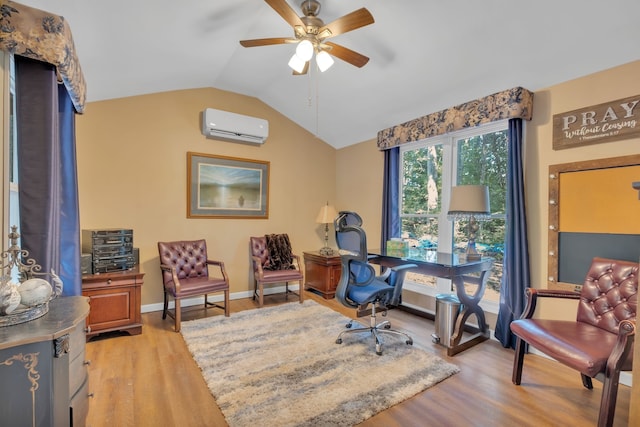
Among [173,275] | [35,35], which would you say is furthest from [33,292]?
A: [173,275]

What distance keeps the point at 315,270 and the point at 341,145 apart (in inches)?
85.7

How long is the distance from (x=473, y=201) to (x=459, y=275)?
741mm

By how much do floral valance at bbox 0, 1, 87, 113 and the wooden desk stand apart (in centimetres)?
281

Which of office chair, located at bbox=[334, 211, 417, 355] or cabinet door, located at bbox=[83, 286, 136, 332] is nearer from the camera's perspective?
office chair, located at bbox=[334, 211, 417, 355]

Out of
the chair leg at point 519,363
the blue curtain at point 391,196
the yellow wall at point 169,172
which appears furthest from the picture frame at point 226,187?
the chair leg at point 519,363

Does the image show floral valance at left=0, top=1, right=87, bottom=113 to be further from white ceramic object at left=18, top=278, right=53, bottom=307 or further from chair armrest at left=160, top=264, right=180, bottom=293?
chair armrest at left=160, top=264, right=180, bottom=293

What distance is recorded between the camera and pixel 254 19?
2701mm

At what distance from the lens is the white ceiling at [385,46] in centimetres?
213

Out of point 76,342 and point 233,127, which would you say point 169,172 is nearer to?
point 233,127

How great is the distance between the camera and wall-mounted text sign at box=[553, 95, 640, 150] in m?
2.23

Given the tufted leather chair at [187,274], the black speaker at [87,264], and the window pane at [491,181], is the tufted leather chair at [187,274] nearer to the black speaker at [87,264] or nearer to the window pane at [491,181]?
the black speaker at [87,264]

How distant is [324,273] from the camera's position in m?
4.50

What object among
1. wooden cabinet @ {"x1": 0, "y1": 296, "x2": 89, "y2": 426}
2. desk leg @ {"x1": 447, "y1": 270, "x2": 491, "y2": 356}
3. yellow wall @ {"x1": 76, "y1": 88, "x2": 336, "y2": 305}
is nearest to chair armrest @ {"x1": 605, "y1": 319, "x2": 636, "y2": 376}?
desk leg @ {"x1": 447, "y1": 270, "x2": 491, "y2": 356}

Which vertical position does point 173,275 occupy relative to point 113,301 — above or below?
above
